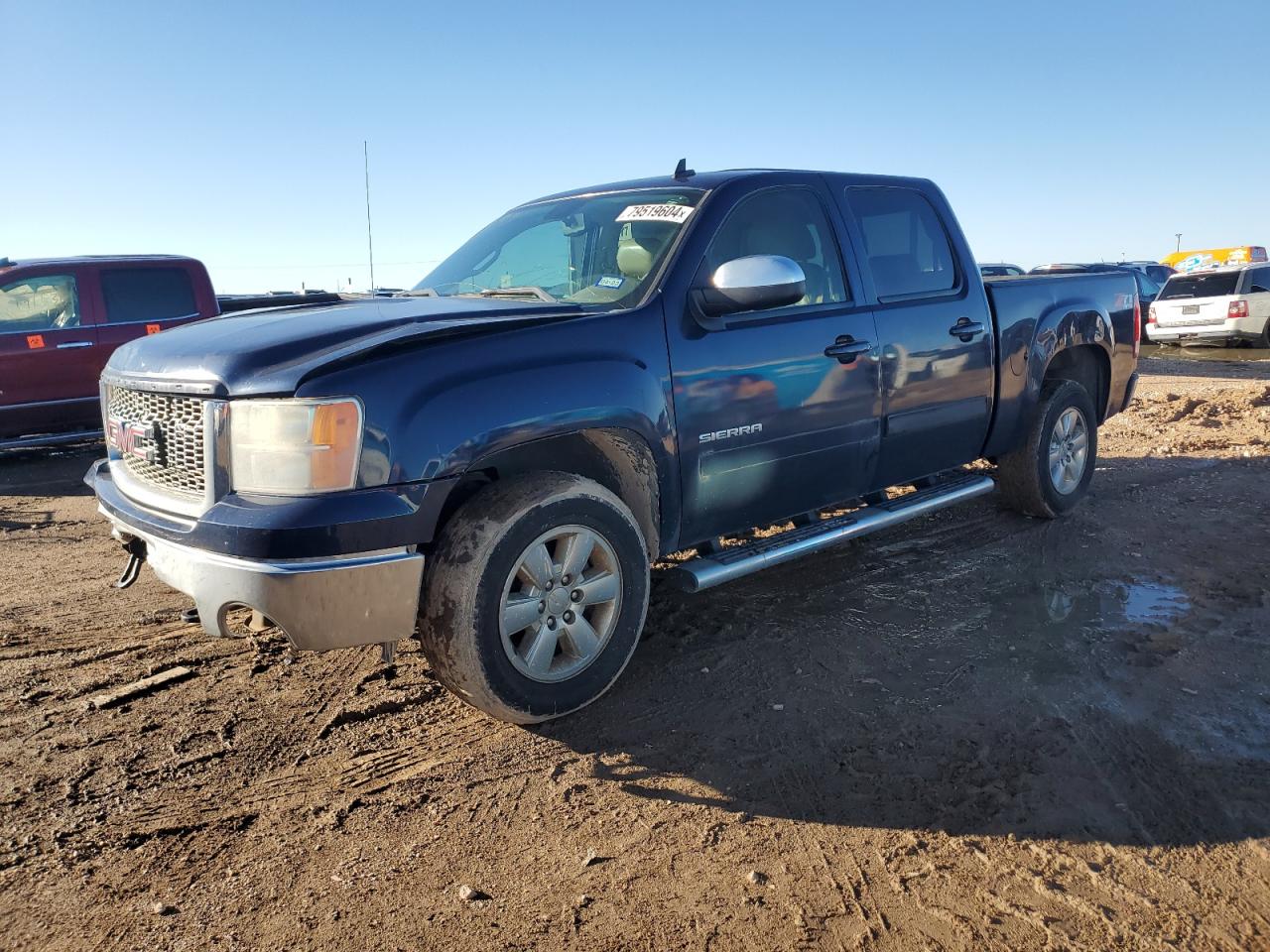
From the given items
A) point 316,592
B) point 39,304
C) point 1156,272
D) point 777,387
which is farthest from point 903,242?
point 1156,272

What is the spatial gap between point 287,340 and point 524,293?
1.22 metres

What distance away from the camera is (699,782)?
2.92m

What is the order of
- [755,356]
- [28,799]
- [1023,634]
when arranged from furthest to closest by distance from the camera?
[1023,634], [755,356], [28,799]

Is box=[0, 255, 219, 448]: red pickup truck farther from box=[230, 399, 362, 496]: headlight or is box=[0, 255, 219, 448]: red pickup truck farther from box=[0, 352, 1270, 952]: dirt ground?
box=[230, 399, 362, 496]: headlight

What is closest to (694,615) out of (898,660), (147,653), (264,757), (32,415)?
(898,660)

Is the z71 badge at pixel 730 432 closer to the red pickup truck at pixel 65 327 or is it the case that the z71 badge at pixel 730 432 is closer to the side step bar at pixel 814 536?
the side step bar at pixel 814 536

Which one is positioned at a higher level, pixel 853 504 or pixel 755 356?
pixel 755 356

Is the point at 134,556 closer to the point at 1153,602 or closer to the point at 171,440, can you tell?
the point at 171,440

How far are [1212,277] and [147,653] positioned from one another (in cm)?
1945

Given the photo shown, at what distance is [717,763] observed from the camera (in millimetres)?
3020

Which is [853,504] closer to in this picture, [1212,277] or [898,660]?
[898,660]

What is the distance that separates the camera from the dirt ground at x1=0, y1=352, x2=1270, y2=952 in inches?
91.0

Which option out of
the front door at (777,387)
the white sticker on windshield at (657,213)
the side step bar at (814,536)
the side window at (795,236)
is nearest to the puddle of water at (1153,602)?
the side step bar at (814,536)

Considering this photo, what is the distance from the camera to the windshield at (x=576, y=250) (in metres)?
3.72
